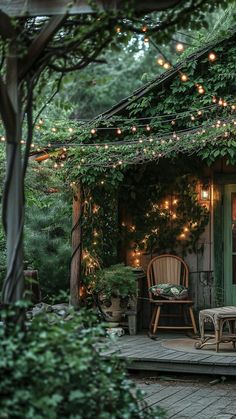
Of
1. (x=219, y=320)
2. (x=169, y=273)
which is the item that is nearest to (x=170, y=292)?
(x=169, y=273)

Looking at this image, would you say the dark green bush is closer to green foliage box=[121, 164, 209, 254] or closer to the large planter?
the large planter

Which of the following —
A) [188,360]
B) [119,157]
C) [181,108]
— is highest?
[181,108]

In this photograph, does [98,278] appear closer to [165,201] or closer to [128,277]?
[128,277]

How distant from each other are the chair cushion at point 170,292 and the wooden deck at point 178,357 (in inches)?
26.9

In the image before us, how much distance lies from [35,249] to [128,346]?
3073 millimetres

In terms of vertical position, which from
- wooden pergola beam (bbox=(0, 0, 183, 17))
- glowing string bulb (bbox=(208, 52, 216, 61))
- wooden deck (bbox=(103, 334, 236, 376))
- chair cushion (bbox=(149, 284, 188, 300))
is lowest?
wooden deck (bbox=(103, 334, 236, 376))

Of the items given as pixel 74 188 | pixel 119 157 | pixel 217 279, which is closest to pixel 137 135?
pixel 119 157

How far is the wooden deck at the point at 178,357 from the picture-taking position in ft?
18.9

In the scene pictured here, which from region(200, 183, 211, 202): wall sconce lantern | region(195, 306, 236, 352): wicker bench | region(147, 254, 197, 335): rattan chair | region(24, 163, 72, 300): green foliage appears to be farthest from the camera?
region(24, 163, 72, 300): green foliage

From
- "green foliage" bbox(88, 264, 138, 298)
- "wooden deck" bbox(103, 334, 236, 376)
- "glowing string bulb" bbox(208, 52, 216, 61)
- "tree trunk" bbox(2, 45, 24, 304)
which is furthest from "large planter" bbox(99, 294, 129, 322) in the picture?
"tree trunk" bbox(2, 45, 24, 304)

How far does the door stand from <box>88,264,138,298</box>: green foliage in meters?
1.26

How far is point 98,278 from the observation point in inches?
295

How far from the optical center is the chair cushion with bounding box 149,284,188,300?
24.3 ft

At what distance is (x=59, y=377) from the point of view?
2418mm
